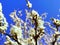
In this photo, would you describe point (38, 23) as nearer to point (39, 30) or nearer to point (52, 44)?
point (39, 30)

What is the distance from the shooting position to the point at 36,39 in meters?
1.63

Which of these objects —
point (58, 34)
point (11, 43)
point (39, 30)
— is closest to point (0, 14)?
point (11, 43)

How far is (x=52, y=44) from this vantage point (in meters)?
1.92

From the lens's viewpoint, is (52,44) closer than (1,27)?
No

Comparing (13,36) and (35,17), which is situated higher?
(35,17)

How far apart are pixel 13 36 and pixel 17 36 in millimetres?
36

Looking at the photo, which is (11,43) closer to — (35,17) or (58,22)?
(35,17)

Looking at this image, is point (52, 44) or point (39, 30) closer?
point (39, 30)

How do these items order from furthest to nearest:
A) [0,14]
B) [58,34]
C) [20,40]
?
[58,34] < [20,40] < [0,14]

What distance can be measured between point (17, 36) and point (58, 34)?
56 cm

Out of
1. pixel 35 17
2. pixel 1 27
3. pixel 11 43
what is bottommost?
pixel 11 43

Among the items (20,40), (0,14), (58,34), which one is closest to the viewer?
(0,14)

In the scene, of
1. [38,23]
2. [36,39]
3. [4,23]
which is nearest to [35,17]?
[38,23]

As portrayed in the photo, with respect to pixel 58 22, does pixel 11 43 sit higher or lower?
lower
